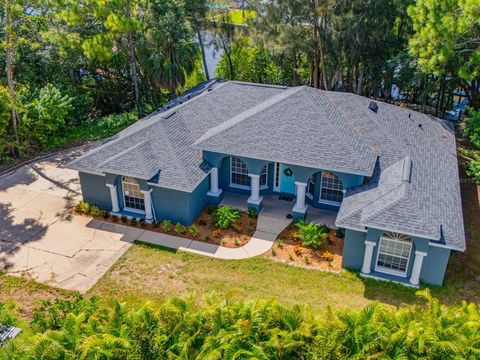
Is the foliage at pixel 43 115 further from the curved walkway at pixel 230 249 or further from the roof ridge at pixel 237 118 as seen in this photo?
the curved walkway at pixel 230 249

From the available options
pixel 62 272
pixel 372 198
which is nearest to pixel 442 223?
pixel 372 198

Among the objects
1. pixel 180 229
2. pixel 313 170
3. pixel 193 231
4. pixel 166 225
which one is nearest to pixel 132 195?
pixel 166 225

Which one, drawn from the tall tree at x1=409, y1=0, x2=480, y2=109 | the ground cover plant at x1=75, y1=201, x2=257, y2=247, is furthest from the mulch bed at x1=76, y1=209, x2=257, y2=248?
the tall tree at x1=409, y1=0, x2=480, y2=109

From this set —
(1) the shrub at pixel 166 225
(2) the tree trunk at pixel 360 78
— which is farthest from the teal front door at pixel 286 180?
(2) the tree trunk at pixel 360 78

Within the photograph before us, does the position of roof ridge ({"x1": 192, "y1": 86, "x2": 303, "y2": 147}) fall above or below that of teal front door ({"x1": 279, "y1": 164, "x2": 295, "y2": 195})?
above

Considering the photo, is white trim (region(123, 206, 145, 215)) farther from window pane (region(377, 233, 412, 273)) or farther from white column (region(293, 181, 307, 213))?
window pane (region(377, 233, 412, 273))
